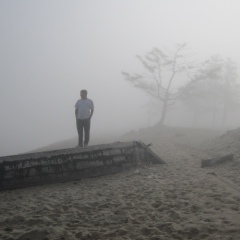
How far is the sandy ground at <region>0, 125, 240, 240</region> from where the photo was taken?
3484 mm

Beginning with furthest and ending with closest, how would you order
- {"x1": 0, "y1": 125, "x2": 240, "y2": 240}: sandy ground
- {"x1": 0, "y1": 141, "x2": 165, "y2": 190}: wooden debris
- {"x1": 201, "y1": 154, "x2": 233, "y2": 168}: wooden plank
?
{"x1": 201, "y1": 154, "x2": 233, "y2": 168}: wooden plank < {"x1": 0, "y1": 141, "x2": 165, "y2": 190}: wooden debris < {"x1": 0, "y1": 125, "x2": 240, "y2": 240}: sandy ground

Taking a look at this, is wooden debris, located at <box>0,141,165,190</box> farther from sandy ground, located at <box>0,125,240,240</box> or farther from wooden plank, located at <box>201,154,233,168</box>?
wooden plank, located at <box>201,154,233,168</box>

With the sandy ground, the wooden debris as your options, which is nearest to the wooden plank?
the sandy ground

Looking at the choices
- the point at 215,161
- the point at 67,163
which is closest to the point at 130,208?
the point at 67,163

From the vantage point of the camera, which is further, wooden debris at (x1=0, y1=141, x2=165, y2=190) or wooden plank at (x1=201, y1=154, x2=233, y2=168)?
wooden plank at (x1=201, y1=154, x2=233, y2=168)

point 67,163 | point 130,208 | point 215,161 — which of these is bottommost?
point 130,208

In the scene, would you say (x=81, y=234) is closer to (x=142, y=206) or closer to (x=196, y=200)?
(x=142, y=206)

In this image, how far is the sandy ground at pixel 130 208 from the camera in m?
3.48

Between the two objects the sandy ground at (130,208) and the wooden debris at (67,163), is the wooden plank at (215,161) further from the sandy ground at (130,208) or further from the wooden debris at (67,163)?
the wooden debris at (67,163)

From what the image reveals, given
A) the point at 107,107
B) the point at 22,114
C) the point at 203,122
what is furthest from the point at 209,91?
the point at 22,114

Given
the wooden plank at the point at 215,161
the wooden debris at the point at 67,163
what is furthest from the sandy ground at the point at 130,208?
the wooden plank at the point at 215,161

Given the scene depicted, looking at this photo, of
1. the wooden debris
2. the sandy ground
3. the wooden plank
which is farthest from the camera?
the wooden plank

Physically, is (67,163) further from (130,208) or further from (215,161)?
(215,161)

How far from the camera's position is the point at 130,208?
4.46m
